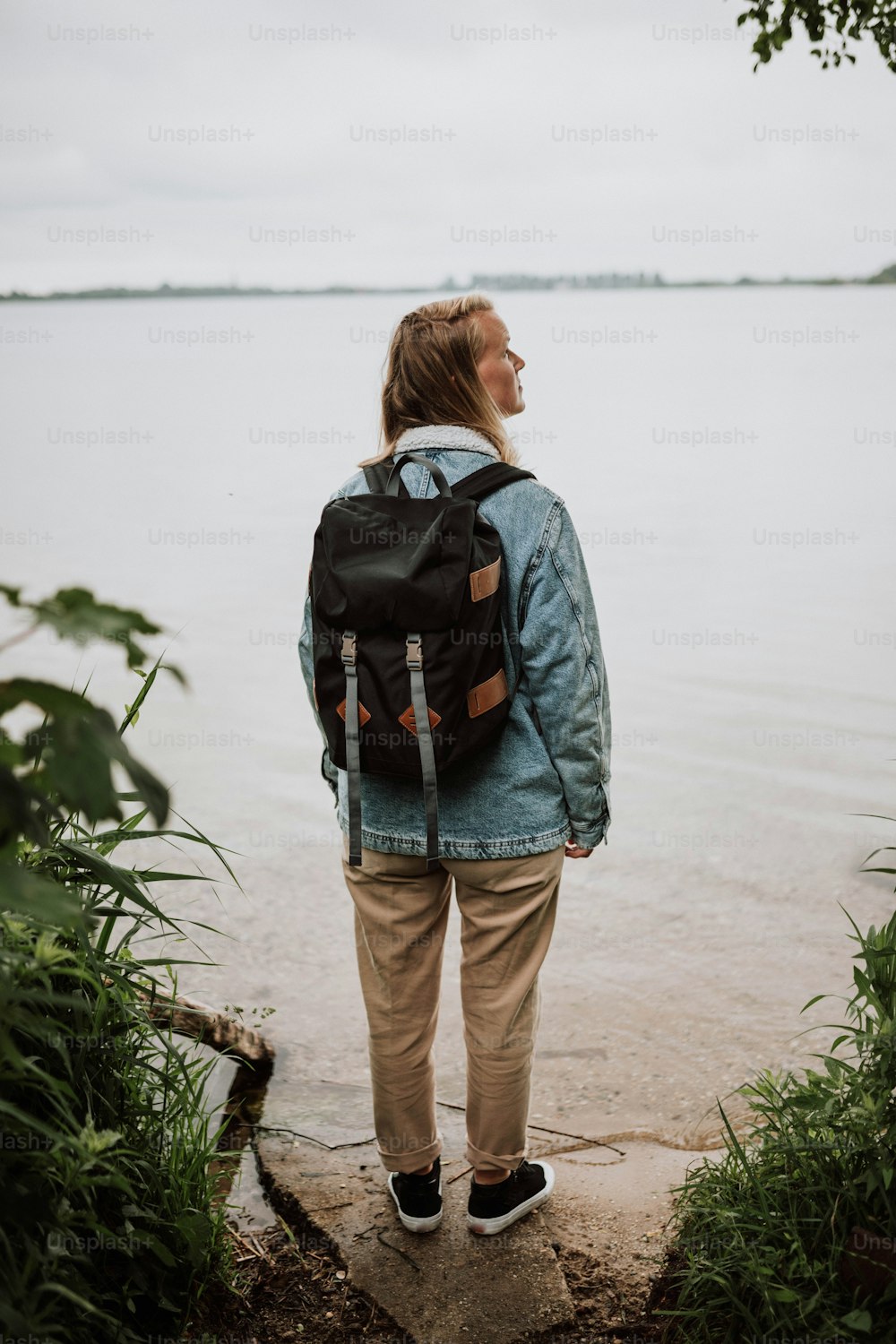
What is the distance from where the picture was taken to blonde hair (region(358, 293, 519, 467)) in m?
2.36

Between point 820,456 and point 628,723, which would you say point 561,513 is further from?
point 820,456

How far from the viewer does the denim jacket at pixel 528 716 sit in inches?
90.4

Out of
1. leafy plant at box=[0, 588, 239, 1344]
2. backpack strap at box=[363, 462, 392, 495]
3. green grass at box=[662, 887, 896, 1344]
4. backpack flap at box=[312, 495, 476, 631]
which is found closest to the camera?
leafy plant at box=[0, 588, 239, 1344]

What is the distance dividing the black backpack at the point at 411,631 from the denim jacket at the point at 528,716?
5 centimetres

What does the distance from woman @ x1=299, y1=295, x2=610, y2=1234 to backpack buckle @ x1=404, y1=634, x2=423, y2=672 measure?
0.23 meters

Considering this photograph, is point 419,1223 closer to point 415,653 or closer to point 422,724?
point 422,724

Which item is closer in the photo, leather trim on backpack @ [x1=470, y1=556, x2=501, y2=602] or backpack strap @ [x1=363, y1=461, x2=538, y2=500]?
leather trim on backpack @ [x1=470, y1=556, x2=501, y2=602]

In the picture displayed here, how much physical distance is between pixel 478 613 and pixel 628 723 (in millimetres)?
4839

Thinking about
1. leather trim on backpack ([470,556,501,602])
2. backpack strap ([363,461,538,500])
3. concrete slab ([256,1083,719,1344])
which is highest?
backpack strap ([363,461,538,500])

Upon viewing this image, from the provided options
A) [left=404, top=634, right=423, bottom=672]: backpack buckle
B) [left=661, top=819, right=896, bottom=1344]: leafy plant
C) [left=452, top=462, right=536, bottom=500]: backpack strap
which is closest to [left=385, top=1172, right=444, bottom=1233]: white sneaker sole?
[left=661, top=819, right=896, bottom=1344]: leafy plant

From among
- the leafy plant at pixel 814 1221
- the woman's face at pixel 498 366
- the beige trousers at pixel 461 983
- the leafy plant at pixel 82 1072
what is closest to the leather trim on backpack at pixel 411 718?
the beige trousers at pixel 461 983

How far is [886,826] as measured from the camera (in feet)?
17.5

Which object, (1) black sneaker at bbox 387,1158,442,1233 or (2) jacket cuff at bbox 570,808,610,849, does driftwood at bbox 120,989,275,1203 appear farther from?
(2) jacket cuff at bbox 570,808,610,849

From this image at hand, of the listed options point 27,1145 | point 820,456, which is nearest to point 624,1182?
point 27,1145
